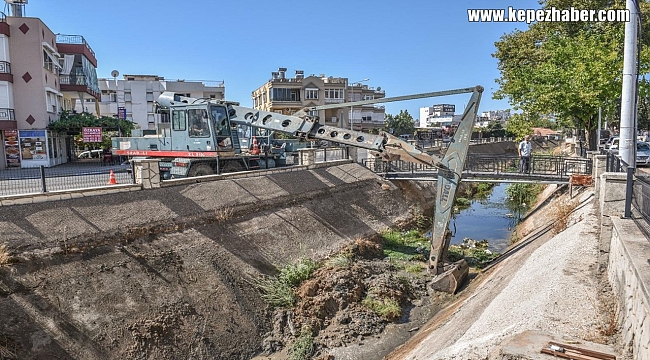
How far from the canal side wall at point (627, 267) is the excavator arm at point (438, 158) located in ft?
18.6

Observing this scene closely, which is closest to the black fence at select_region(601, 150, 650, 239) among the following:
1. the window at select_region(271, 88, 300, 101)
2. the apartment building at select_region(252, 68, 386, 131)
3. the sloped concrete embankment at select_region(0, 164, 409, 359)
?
the sloped concrete embankment at select_region(0, 164, 409, 359)

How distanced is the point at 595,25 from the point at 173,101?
26.8 metres

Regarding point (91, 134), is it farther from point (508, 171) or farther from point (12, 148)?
point (508, 171)

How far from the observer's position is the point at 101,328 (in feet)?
33.2

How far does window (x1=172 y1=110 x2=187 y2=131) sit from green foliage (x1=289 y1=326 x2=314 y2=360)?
10.1 m

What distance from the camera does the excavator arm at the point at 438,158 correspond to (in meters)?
14.3

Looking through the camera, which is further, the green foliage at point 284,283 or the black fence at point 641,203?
the green foliage at point 284,283

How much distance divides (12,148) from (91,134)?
15.1 ft

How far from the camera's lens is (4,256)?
33.2ft

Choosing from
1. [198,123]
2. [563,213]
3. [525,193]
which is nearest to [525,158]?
[563,213]

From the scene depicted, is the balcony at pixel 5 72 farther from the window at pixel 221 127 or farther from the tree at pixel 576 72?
the tree at pixel 576 72

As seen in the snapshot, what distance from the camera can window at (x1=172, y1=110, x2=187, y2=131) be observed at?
58.5ft

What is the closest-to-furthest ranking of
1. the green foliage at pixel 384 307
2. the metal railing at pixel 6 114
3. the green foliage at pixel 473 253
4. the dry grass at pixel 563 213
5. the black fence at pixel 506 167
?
the green foliage at pixel 384 307 < the dry grass at pixel 563 213 < the green foliage at pixel 473 253 < the black fence at pixel 506 167 < the metal railing at pixel 6 114

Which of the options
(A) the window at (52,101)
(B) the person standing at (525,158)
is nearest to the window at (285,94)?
(A) the window at (52,101)
